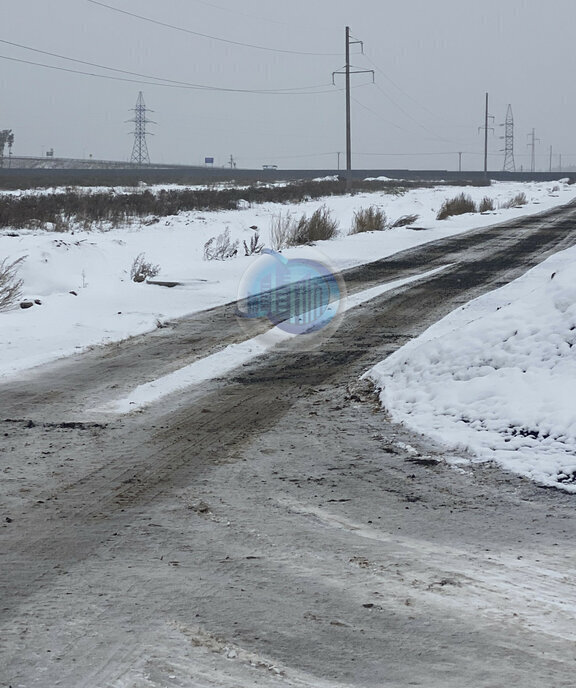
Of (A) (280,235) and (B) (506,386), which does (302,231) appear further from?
(B) (506,386)

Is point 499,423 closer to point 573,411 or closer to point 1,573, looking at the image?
point 573,411

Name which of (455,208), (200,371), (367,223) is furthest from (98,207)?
(200,371)

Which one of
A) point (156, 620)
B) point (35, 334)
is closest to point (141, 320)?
point (35, 334)

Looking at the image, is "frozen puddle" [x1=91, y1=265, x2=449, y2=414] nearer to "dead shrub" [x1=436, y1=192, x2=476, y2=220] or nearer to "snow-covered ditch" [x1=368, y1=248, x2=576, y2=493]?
"snow-covered ditch" [x1=368, y1=248, x2=576, y2=493]

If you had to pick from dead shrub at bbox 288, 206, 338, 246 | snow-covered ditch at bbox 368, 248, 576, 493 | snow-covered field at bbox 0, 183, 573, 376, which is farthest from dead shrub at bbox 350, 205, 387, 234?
snow-covered ditch at bbox 368, 248, 576, 493

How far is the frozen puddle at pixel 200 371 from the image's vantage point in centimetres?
697

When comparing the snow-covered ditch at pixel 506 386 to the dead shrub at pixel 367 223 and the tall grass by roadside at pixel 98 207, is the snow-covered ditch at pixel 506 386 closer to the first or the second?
the dead shrub at pixel 367 223

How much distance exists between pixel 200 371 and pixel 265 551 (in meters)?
4.22

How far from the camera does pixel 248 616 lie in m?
3.46

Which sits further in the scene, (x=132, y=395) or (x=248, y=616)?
(x=132, y=395)

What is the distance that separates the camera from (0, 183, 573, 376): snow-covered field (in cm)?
1009

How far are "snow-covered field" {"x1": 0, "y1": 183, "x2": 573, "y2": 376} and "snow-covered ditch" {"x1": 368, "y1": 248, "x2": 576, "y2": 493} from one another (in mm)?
3724

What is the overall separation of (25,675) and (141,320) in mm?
8282

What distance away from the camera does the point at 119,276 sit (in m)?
15.6
